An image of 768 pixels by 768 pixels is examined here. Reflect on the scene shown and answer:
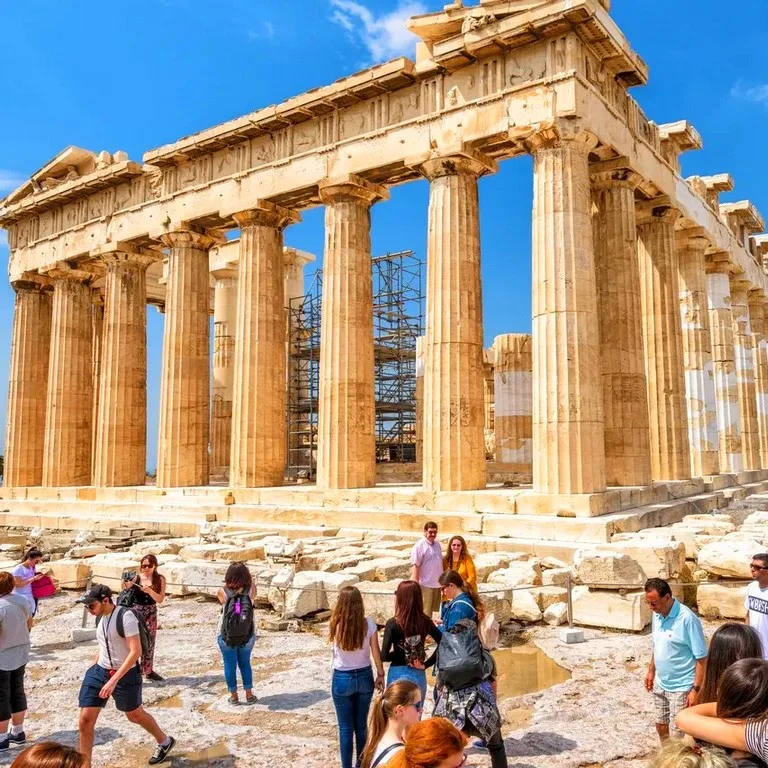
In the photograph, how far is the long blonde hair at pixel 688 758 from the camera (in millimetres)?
2547

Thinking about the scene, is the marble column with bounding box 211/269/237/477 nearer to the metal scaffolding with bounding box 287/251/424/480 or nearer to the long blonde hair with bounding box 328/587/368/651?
the metal scaffolding with bounding box 287/251/424/480

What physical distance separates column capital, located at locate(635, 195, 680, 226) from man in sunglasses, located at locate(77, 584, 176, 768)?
1725cm

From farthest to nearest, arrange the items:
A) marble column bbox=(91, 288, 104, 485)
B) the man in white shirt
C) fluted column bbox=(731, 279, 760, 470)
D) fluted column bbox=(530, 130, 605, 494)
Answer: marble column bbox=(91, 288, 104, 485)
fluted column bbox=(731, 279, 760, 470)
fluted column bbox=(530, 130, 605, 494)
the man in white shirt

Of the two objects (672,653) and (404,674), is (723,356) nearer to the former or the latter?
(672,653)

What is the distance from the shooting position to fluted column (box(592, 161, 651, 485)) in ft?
54.1

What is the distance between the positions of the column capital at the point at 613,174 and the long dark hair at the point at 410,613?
45.3 ft

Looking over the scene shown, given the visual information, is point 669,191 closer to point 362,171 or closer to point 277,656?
point 362,171

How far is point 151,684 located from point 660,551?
6.78 meters

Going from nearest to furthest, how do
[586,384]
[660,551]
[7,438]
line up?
[660,551], [586,384], [7,438]

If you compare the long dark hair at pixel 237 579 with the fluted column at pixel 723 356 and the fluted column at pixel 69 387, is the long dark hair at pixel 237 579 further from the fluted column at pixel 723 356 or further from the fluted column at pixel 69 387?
the fluted column at pixel 723 356

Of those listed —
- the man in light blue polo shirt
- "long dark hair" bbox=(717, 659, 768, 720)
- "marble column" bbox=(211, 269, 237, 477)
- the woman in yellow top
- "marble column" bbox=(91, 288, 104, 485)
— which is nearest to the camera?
"long dark hair" bbox=(717, 659, 768, 720)

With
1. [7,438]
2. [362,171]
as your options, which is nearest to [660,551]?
[362,171]

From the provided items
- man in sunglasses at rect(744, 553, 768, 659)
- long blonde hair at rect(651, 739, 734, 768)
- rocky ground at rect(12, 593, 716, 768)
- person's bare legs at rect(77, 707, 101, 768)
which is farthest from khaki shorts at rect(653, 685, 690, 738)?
person's bare legs at rect(77, 707, 101, 768)

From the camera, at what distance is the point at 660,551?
9.98 m
